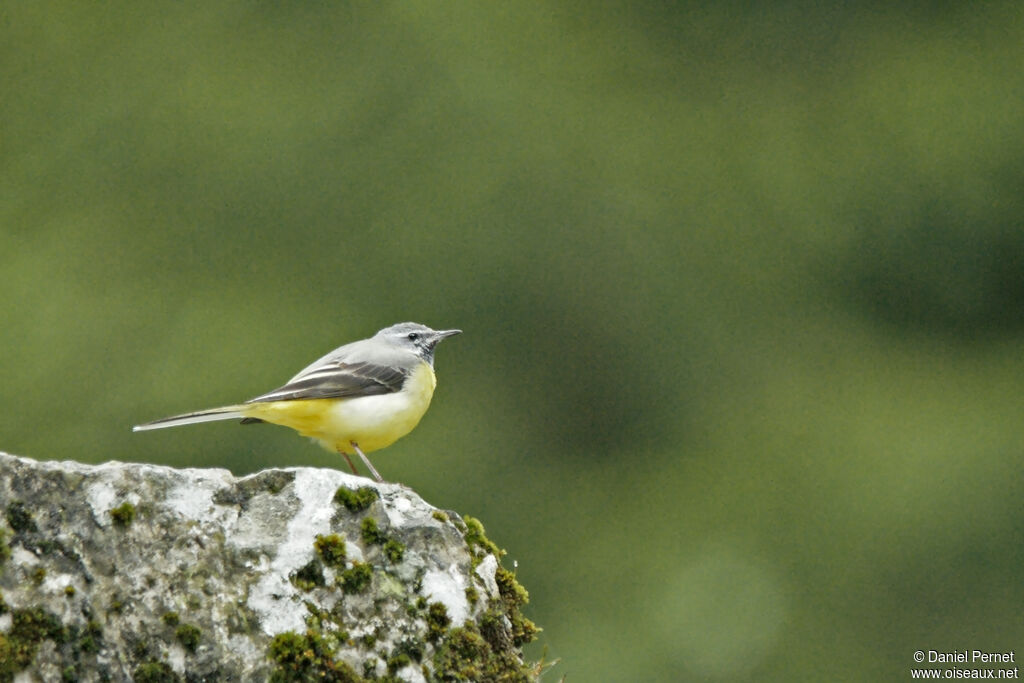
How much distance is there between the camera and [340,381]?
7465mm

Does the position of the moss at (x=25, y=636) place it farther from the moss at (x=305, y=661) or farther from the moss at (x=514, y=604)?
the moss at (x=514, y=604)

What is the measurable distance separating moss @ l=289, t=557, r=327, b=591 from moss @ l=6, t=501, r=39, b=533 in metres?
0.87

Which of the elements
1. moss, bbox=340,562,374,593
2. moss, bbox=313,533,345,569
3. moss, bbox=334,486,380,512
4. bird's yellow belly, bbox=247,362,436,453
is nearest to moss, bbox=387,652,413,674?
moss, bbox=340,562,374,593

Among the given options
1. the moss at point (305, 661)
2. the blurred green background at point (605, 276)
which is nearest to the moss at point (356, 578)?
the moss at point (305, 661)

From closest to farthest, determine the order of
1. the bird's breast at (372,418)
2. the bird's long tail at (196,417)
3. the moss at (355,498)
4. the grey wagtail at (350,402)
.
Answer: the moss at (355,498)
the bird's long tail at (196,417)
the grey wagtail at (350,402)
the bird's breast at (372,418)

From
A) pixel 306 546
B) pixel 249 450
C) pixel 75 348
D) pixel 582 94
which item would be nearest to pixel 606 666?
pixel 249 450

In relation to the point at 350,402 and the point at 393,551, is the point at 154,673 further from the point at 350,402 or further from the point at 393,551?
the point at 350,402

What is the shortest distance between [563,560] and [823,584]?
4.06m

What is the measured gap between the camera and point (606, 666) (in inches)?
805

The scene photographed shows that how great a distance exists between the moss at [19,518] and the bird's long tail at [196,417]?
1.58 metres

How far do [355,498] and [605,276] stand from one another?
69.7ft

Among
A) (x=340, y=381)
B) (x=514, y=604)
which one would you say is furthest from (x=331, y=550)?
(x=340, y=381)

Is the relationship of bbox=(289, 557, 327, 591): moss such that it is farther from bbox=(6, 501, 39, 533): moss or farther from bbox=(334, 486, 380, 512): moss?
bbox=(6, 501, 39, 533): moss

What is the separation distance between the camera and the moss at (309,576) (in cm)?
487
